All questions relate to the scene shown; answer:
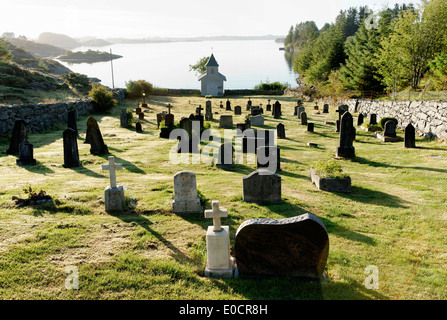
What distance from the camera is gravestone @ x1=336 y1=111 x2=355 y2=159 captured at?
571 inches

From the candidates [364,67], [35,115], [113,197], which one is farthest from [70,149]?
[364,67]

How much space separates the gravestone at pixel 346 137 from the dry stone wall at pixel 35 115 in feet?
60.0

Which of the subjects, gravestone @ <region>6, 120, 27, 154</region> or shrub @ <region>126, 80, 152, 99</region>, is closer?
gravestone @ <region>6, 120, 27, 154</region>

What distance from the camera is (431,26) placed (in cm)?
3234

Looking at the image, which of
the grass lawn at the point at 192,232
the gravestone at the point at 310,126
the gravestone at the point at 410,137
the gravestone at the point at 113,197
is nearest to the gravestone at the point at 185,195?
the grass lawn at the point at 192,232

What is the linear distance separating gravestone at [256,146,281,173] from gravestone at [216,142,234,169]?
44.7 inches

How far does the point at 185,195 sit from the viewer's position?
8297 mm

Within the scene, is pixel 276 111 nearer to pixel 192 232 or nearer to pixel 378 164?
pixel 378 164

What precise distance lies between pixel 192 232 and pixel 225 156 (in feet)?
19.8

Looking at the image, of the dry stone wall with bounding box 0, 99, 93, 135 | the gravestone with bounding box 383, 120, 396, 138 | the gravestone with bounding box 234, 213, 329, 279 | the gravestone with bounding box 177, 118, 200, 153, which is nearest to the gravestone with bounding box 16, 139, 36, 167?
the gravestone with bounding box 177, 118, 200, 153

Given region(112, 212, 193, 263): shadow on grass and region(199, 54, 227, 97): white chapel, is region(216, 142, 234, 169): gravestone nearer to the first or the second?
region(112, 212, 193, 263): shadow on grass
